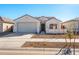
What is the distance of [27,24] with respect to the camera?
725 centimetres

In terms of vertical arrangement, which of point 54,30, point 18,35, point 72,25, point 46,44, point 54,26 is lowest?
point 46,44

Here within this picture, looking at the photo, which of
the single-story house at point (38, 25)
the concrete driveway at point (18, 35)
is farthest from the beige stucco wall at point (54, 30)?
the concrete driveway at point (18, 35)

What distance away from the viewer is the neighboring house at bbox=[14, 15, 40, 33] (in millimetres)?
6895

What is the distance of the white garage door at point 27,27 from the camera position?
6.92 meters

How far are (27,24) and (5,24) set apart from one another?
2.34 ft

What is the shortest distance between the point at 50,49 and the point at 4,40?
1387mm

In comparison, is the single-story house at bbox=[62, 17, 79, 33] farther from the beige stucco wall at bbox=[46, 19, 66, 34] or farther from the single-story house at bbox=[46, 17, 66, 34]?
the beige stucco wall at bbox=[46, 19, 66, 34]

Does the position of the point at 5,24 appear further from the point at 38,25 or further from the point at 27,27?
the point at 38,25

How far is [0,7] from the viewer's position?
6488 mm

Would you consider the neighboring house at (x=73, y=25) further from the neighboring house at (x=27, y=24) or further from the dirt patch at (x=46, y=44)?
the neighboring house at (x=27, y=24)

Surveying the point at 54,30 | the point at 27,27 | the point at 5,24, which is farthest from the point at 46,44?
the point at 5,24

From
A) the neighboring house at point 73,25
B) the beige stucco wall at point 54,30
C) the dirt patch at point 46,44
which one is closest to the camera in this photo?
the neighboring house at point 73,25
